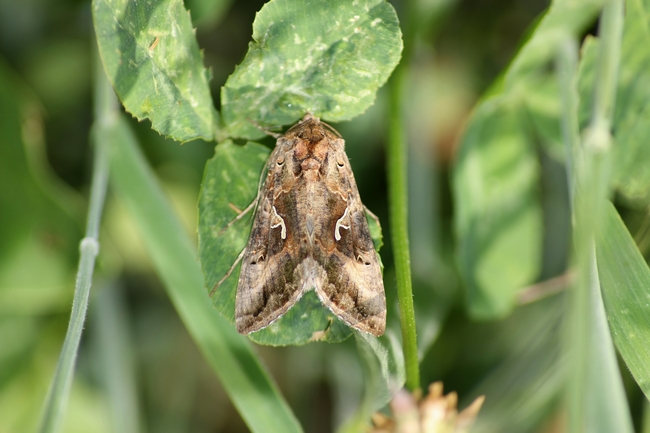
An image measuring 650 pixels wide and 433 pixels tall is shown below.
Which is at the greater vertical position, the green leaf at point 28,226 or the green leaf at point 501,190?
the green leaf at point 28,226

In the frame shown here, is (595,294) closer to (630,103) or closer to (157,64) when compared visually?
(630,103)

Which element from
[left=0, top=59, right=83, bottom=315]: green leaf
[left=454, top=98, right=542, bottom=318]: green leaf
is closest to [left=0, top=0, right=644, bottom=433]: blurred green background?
[left=0, top=59, right=83, bottom=315]: green leaf

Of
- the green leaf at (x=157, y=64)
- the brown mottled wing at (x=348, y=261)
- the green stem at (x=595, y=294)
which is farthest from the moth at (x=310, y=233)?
the green stem at (x=595, y=294)

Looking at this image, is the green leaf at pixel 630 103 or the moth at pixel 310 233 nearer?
the moth at pixel 310 233

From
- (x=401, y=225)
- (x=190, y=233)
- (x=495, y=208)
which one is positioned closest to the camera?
(x=401, y=225)

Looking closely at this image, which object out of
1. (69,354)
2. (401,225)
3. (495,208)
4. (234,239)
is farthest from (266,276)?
(495,208)

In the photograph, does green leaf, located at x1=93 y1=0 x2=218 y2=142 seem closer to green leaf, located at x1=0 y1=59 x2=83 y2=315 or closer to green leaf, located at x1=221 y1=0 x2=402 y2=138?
green leaf, located at x1=221 y1=0 x2=402 y2=138

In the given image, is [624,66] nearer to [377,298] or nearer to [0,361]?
[377,298]

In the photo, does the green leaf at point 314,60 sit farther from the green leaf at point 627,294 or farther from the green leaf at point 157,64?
the green leaf at point 627,294
